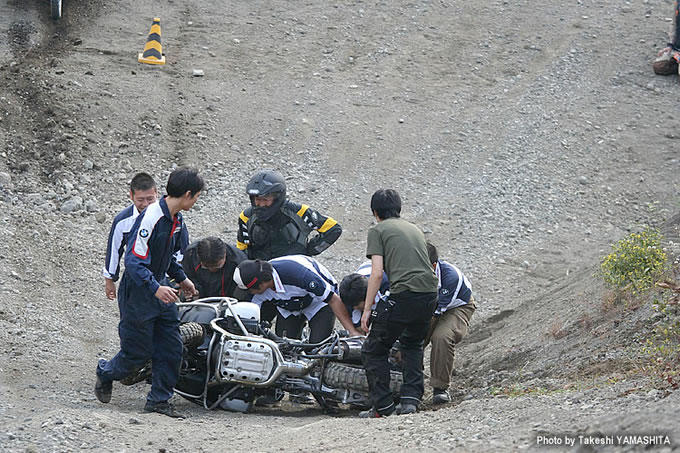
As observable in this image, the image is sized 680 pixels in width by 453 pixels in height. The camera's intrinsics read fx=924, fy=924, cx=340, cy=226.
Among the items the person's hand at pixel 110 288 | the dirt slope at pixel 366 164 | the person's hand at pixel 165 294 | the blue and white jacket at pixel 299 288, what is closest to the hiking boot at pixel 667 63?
the dirt slope at pixel 366 164

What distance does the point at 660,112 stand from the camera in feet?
51.1

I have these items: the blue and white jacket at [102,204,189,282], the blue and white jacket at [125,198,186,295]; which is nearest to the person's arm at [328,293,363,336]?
the blue and white jacket at [102,204,189,282]

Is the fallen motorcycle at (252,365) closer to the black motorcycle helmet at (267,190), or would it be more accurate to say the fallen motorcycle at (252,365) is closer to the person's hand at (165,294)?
the person's hand at (165,294)

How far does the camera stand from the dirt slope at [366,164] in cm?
620

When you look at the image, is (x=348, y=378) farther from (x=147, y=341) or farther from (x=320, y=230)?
(x=320, y=230)

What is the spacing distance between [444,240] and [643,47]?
306 inches

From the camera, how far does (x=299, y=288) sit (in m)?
7.83

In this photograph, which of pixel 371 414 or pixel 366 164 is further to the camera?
pixel 366 164

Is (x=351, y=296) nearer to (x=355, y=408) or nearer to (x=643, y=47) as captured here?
(x=355, y=408)

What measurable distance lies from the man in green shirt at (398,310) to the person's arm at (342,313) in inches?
25.4

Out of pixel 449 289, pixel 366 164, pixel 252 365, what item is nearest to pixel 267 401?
pixel 252 365

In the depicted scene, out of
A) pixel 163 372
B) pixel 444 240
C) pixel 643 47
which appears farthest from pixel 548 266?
pixel 643 47

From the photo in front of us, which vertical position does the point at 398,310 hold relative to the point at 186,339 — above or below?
above

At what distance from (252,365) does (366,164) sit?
282 inches
